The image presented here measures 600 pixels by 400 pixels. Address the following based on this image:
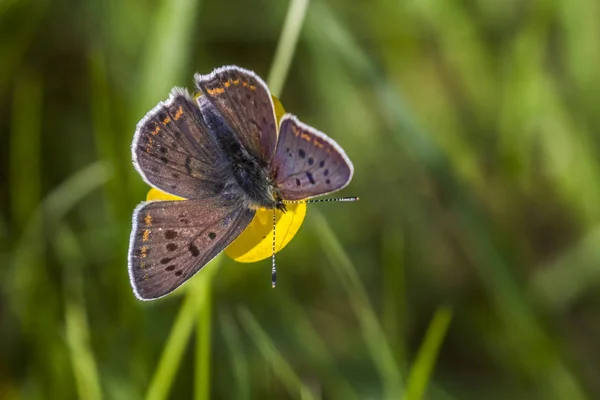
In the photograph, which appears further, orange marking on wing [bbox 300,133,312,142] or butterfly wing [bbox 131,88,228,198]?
butterfly wing [bbox 131,88,228,198]

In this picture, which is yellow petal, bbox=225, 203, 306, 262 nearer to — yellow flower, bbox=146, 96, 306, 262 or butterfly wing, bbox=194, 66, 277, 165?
yellow flower, bbox=146, 96, 306, 262

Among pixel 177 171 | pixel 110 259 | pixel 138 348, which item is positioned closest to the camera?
pixel 177 171

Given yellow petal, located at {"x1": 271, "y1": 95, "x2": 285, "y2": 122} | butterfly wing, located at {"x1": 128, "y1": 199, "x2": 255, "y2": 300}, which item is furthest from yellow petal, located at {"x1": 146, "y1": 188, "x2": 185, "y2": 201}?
yellow petal, located at {"x1": 271, "y1": 95, "x2": 285, "y2": 122}

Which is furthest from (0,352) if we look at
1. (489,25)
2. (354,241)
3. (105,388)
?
(489,25)

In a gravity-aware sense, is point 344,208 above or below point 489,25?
below

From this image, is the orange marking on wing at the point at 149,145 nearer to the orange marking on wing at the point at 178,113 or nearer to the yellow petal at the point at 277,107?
the orange marking on wing at the point at 178,113

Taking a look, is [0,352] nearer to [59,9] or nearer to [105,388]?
[105,388]

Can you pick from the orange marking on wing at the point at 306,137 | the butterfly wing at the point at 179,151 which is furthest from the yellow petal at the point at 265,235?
the orange marking on wing at the point at 306,137

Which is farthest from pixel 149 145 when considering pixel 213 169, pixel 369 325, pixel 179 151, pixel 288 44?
pixel 369 325
